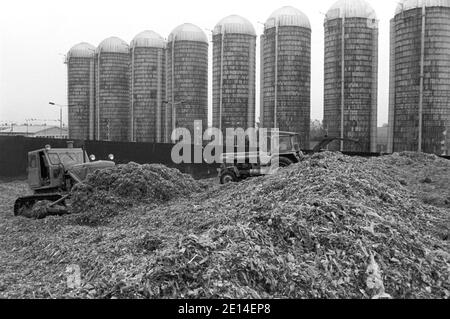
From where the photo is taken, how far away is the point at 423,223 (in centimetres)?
738

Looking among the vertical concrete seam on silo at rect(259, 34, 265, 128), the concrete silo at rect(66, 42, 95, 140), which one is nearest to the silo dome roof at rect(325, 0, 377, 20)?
the vertical concrete seam on silo at rect(259, 34, 265, 128)

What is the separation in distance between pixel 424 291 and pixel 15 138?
920 inches

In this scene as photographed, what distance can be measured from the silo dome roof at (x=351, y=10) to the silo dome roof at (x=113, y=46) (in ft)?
60.1

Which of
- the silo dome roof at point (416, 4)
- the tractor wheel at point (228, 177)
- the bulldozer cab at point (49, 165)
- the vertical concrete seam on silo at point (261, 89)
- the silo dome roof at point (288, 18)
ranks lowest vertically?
the tractor wheel at point (228, 177)

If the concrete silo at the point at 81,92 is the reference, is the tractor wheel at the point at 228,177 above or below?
below

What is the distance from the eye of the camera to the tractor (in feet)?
51.9

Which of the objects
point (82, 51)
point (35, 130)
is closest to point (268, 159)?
point (82, 51)

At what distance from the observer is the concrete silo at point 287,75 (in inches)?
1104

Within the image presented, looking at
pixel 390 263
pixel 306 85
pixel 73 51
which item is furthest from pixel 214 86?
pixel 390 263

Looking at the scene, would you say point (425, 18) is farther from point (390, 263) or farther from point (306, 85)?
point (390, 263)

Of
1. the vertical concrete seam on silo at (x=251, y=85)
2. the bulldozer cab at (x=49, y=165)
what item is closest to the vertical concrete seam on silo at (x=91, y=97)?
the vertical concrete seam on silo at (x=251, y=85)

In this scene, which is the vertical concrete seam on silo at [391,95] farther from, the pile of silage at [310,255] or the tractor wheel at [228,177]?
the pile of silage at [310,255]

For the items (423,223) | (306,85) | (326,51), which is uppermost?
(326,51)

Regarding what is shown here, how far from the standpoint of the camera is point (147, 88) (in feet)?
117
